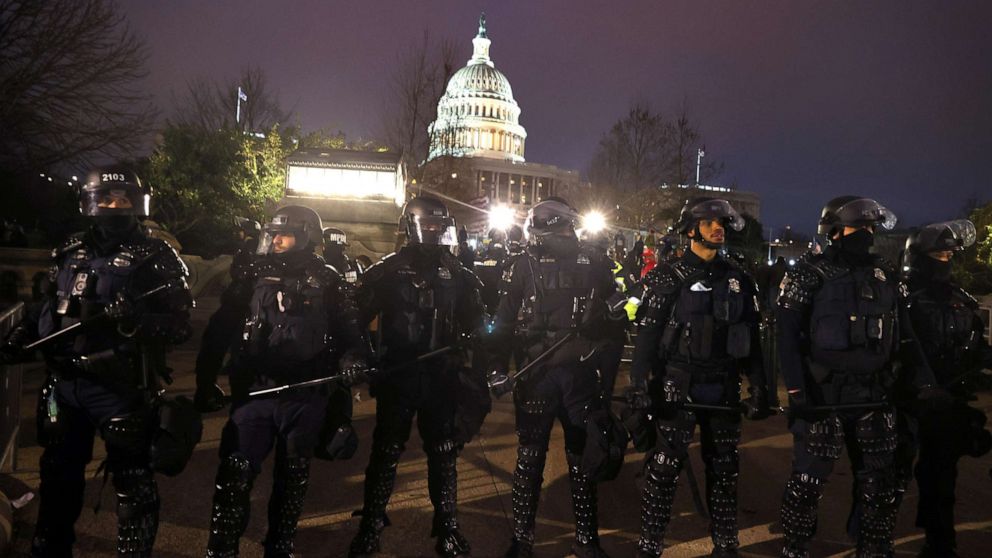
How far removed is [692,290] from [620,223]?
29.6m

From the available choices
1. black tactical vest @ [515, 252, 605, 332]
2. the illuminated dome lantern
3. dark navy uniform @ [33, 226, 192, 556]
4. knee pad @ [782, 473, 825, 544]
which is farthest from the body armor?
the illuminated dome lantern

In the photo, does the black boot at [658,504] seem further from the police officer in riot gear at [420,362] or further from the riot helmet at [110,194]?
the riot helmet at [110,194]

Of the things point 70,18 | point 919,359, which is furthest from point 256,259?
point 70,18

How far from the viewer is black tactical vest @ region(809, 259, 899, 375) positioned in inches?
161

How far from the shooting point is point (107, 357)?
3666 millimetres

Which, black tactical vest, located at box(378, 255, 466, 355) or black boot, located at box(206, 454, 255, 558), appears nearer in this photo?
black boot, located at box(206, 454, 255, 558)

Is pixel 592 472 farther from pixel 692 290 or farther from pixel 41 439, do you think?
pixel 41 439

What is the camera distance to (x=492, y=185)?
98.5m

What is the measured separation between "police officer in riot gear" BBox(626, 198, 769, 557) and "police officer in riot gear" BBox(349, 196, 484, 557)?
3.93 ft

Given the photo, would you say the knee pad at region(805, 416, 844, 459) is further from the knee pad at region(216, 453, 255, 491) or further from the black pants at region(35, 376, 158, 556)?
the black pants at region(35, 376, 158, 556)

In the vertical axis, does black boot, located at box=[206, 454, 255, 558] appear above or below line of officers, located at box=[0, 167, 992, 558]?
below

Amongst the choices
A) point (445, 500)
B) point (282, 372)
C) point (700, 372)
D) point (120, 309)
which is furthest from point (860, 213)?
point (120, 309)

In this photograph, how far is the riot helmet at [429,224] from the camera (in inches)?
179

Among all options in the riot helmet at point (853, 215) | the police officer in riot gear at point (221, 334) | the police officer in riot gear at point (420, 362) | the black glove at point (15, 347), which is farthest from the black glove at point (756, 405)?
the black glove at point (15, 347)
